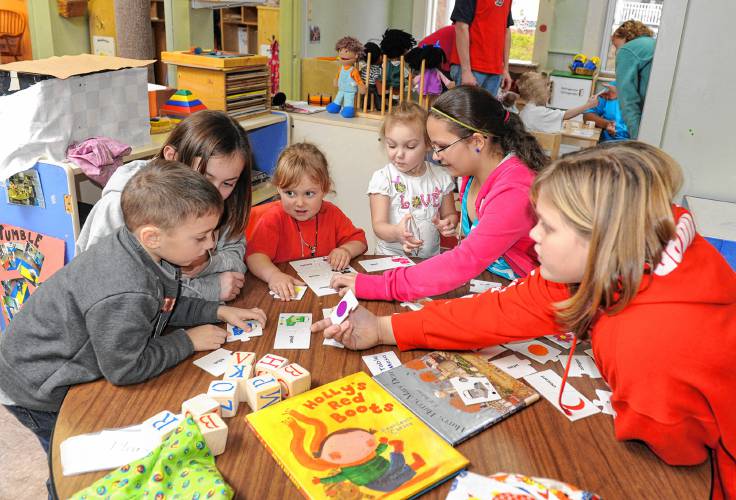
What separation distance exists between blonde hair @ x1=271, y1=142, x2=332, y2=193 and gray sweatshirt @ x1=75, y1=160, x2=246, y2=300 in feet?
0.98

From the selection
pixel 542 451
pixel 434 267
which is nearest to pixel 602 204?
pixel 542 451

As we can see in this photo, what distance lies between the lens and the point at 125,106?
98.2 inches

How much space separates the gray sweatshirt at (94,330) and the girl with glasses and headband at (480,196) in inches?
21.6

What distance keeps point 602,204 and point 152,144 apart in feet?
7.17

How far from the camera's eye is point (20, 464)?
2.09 meters

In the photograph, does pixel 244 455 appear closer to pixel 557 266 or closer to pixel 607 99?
pixel 557 266

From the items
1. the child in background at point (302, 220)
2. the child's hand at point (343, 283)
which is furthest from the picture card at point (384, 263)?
the child's hand at point (343, 283)

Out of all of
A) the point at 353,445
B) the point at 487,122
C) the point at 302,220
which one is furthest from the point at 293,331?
the point at 487,122

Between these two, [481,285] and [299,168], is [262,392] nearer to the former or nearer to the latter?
[481,285]

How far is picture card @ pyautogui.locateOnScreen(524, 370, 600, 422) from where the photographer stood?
1146 millimetres

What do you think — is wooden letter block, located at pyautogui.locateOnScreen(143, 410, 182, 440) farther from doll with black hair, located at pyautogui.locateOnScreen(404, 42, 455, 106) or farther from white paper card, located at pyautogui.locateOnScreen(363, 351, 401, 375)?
doll with black hair, located at pyautogui.locateOnScreen(404, 42, 455, 106)

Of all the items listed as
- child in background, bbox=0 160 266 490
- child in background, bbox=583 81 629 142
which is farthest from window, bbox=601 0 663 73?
child in background, bbox=0 160 266 490

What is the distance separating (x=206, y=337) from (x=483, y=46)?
3.62 metres

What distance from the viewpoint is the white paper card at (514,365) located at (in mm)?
1273
